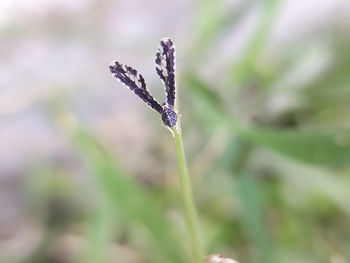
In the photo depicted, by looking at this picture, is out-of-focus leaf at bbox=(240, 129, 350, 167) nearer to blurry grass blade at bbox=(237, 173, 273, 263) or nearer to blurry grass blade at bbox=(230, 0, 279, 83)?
blurry grass blade at bbox=(237, 173, 273, 263)

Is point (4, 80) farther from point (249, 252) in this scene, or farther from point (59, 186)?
point (249, 252)

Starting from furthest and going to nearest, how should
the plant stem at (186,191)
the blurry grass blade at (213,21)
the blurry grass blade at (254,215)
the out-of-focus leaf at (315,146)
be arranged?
the blurry grass blade at (213,21)
the blurry grass blade at (254,215)
the out-of-focus leaf at (315,146)
the plant stem at (186,191)

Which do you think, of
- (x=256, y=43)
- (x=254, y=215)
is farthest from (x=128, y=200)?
(x=256, y=43)

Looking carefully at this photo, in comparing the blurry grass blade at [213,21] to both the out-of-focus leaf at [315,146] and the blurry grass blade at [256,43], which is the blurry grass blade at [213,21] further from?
the out-of-focus leaf at [315,146]

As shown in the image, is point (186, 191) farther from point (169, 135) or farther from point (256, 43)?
point (169, 135)

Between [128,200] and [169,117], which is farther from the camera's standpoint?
[128,200]

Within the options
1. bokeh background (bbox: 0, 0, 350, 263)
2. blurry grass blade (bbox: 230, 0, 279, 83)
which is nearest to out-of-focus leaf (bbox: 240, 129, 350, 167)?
bokeh background (bbox: 0, 0, 350, 263)

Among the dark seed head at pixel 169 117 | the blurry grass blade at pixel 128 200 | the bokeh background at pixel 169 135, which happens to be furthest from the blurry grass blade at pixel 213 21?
the dark seed head at pixel 169 117
